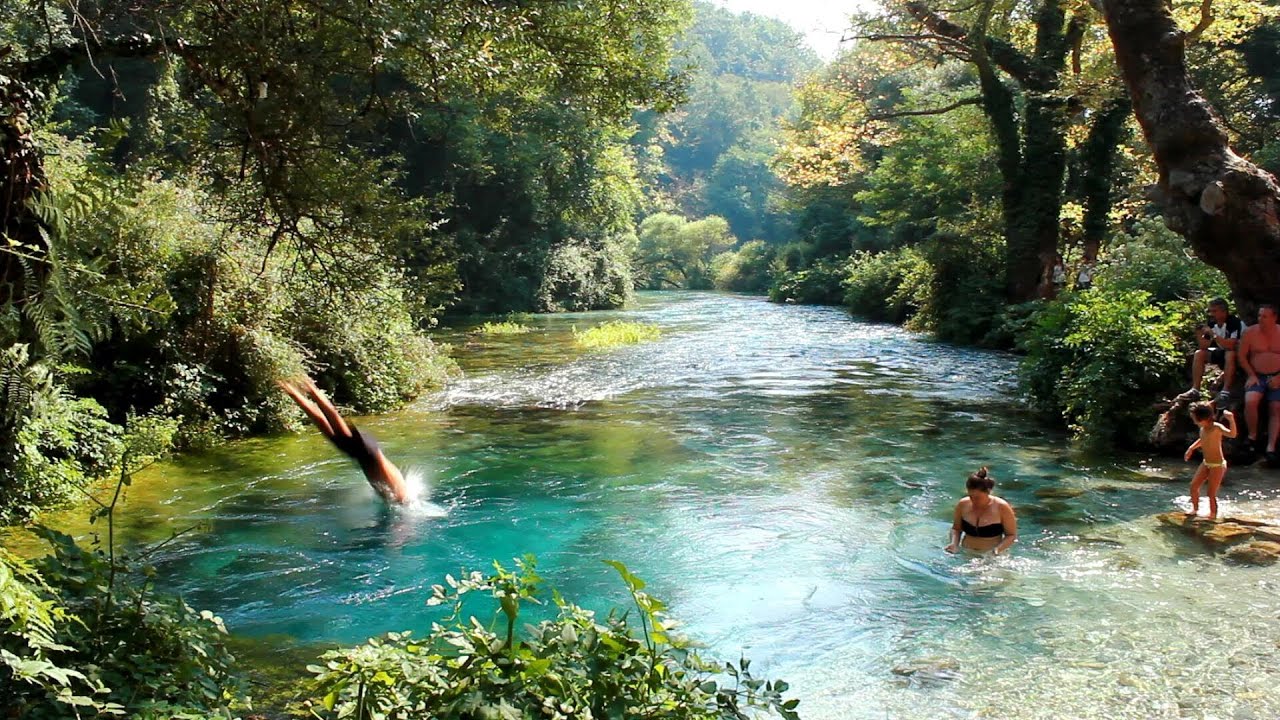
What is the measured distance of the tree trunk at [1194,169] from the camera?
1082cm

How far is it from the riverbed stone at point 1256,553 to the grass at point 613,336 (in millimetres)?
18241

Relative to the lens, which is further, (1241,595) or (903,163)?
(903,163)

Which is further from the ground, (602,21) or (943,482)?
(602,21)

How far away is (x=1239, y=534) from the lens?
8.27 meters

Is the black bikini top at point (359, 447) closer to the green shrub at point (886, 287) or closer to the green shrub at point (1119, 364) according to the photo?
the green shrub at point (1119, 364)

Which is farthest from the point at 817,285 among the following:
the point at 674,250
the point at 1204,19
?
the point at 1204,19

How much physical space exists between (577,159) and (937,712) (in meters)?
34.9

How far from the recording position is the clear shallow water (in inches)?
→ 232

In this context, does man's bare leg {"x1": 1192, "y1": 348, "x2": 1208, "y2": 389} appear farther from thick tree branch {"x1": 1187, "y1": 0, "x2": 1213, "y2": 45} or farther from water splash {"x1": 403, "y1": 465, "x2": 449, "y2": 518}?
water splash {"x1": 403, "y1": 465, "x2": 449, "y2": 518}

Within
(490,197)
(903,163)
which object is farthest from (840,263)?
(490,197)

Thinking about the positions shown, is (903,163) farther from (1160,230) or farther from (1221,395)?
(1221,395)

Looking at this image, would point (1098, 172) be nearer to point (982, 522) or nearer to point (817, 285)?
point (982, 522)

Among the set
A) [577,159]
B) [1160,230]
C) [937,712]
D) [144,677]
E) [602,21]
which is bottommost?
[937,712]

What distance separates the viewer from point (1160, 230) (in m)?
18.7
